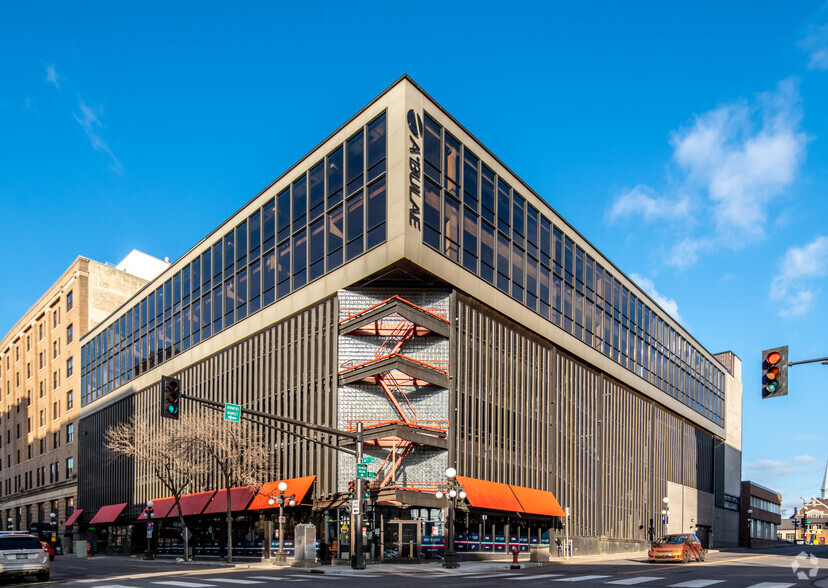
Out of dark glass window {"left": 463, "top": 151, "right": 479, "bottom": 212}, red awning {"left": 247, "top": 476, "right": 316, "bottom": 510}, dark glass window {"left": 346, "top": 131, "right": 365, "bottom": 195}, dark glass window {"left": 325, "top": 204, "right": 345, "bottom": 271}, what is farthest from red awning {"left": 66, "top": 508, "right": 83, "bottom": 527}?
dark glass window {"left": 463, "top": 151, "right": 479, "bottom": 212}

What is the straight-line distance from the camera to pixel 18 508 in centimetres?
9638

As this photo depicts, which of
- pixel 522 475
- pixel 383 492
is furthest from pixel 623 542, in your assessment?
pixel 383 492

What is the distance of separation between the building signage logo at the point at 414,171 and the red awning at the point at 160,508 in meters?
31.0

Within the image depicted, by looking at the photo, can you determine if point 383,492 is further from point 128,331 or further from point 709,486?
point 709,486

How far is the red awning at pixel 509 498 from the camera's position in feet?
129

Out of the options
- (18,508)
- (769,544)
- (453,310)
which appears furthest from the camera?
(769,544)

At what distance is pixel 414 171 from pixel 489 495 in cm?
1781

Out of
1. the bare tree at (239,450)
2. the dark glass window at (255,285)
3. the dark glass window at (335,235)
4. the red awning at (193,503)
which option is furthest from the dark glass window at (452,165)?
the red awning at (193,503)

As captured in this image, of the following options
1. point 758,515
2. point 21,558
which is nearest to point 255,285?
point 21,558

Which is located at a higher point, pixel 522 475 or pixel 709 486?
pixel 522 475

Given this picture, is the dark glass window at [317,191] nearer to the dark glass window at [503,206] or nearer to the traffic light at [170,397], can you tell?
the dark glass window at [503,206]

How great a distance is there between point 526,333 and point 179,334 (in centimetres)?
2840

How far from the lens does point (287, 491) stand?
4341 centimetres

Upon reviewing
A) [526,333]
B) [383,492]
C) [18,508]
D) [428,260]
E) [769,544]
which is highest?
[428,260]
